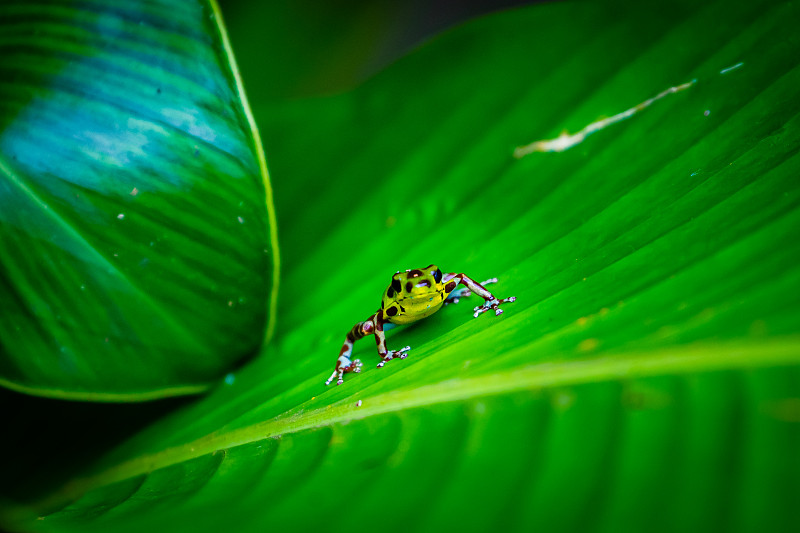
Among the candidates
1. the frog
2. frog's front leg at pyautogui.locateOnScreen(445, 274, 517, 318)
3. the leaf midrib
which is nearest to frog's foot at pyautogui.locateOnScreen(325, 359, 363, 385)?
the frog

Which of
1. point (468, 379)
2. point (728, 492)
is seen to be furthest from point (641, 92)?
point (728, 492)

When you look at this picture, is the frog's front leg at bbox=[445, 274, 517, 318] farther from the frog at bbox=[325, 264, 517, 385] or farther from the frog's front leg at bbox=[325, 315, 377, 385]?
the frog's front leg at bbox=[325, 315, 377, 385]

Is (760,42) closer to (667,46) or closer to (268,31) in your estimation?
(667,46)

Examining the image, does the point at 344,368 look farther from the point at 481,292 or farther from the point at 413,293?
the point at 481,292

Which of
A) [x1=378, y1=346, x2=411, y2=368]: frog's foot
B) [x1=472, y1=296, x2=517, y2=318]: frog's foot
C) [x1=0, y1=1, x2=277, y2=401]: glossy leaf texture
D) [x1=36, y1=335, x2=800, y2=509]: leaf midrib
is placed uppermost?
[x1=0, y1=1, x2=277, y2=401]: glossy leaf texture

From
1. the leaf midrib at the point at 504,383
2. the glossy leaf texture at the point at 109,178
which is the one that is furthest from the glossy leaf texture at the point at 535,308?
the glossy leaf texture at the point at 109,178
